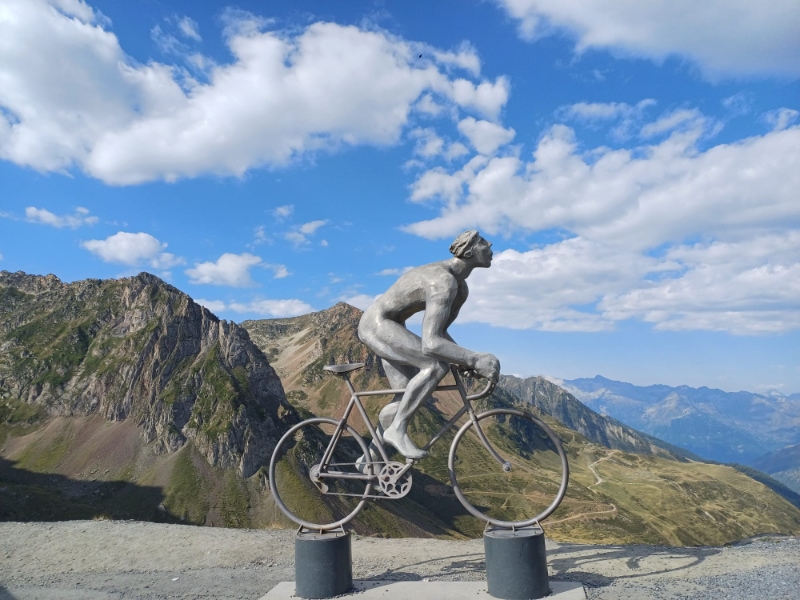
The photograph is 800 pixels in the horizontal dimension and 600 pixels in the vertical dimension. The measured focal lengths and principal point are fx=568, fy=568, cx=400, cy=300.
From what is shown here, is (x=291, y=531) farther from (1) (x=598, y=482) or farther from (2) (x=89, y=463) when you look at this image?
(1) (x=598, y=482)

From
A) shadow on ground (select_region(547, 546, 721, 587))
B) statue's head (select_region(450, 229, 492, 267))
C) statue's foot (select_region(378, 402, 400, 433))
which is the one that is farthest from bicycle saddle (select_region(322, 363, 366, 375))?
shadow on ground (select_region(547, 546, 721, 587))

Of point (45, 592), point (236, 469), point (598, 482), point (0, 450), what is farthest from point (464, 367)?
point (598, 482)

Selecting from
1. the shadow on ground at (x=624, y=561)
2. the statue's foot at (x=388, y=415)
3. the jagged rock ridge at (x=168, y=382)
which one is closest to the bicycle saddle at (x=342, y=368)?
the statue's foot at (x=388, y=415)

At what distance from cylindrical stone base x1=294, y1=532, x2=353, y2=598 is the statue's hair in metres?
5.88

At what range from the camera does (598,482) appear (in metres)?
197

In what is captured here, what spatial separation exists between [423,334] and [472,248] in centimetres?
202

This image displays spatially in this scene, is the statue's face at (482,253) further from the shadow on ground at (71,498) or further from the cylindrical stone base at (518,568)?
the shadow on ground at (71,498)

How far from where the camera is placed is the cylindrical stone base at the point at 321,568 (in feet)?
33.7

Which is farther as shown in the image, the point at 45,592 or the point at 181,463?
the point at 181,463

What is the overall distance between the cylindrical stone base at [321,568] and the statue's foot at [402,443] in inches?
78.6

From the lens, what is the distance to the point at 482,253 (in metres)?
11.4

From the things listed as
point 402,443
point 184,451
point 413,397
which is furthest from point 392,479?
point 184,451

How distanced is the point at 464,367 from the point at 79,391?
7759 inches

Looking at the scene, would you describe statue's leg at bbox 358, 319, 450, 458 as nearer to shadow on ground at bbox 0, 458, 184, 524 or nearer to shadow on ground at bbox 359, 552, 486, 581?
shadow on ground at bbox 359, 552, 486, 581
